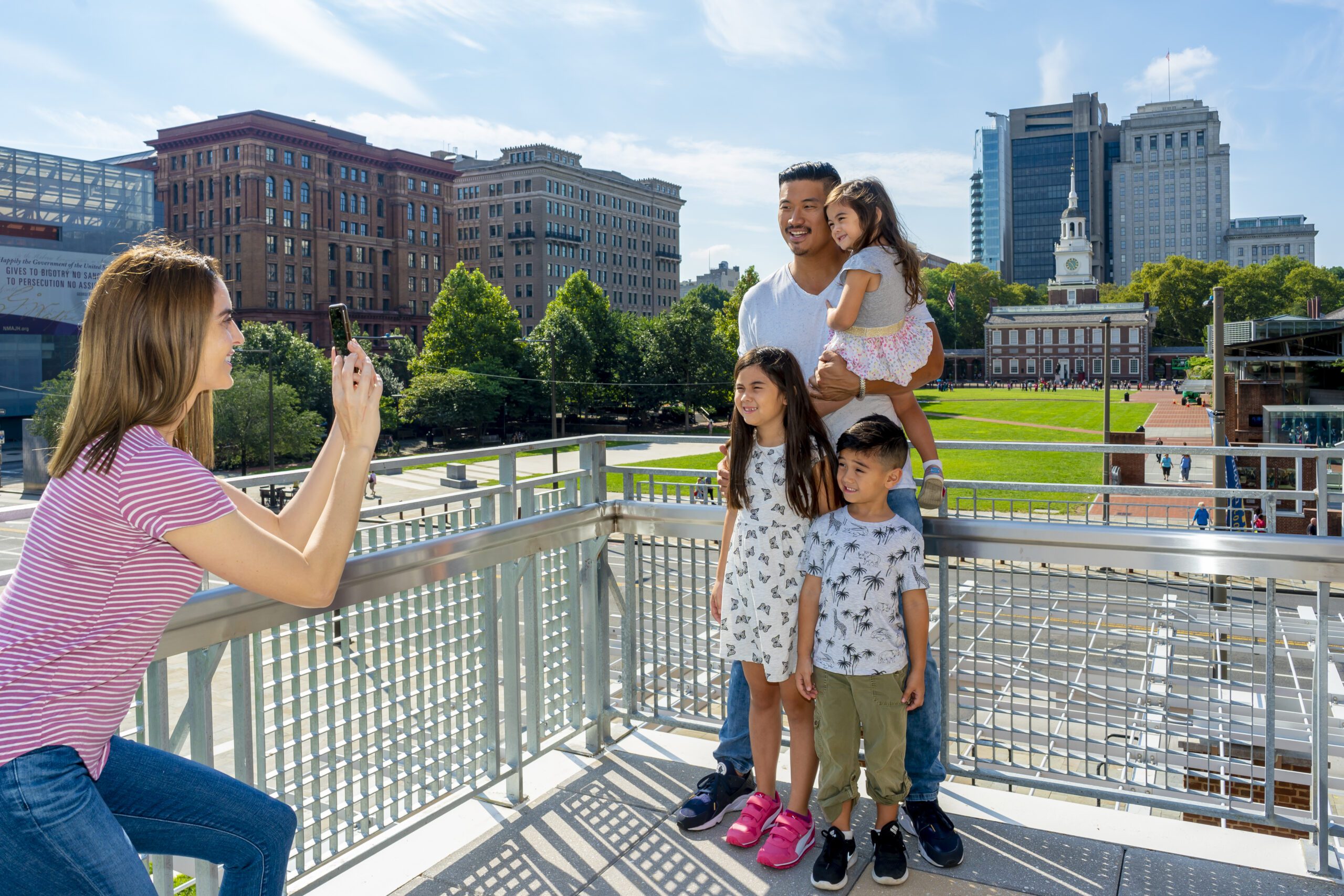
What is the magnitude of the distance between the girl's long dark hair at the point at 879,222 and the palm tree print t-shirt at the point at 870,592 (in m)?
0.85

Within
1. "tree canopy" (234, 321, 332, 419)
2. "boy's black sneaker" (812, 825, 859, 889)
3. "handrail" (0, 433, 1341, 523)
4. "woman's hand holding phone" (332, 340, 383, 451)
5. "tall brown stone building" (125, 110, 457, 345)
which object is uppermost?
"tall brown stone building" (125, 110, 457, 345)

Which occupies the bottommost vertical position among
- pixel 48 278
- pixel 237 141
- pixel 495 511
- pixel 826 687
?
pixel 826 687

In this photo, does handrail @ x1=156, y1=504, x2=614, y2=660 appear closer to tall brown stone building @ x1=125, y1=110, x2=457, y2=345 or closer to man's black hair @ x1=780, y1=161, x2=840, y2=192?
man's black hair @ x1=780, y1=161, x2=840, y2=192

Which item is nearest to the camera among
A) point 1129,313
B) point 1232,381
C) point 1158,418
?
point 1232,381

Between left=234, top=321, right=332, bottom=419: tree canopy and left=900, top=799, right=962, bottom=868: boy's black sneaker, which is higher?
left=234, top=321, right=332, bottom=419: tree canopy

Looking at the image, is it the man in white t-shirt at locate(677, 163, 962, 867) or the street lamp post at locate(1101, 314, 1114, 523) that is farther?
the street lamp post at locate(1101, 314, 1114, 523)

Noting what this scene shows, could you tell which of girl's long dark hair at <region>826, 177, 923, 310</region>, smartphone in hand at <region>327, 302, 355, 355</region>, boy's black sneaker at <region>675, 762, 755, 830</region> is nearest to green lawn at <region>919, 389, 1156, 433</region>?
boy's black sneaker at <region>675, 762, 755, 830</region>

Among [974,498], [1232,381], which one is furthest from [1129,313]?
[974,498]

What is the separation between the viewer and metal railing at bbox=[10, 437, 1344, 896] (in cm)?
299

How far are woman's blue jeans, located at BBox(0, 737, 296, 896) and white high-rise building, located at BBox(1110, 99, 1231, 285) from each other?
185 metres

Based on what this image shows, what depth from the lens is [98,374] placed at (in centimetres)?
185

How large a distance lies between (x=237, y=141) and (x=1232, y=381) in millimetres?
75000

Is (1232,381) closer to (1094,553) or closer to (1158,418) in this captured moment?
(1158,418)

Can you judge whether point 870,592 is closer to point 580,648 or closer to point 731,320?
point 580,648
